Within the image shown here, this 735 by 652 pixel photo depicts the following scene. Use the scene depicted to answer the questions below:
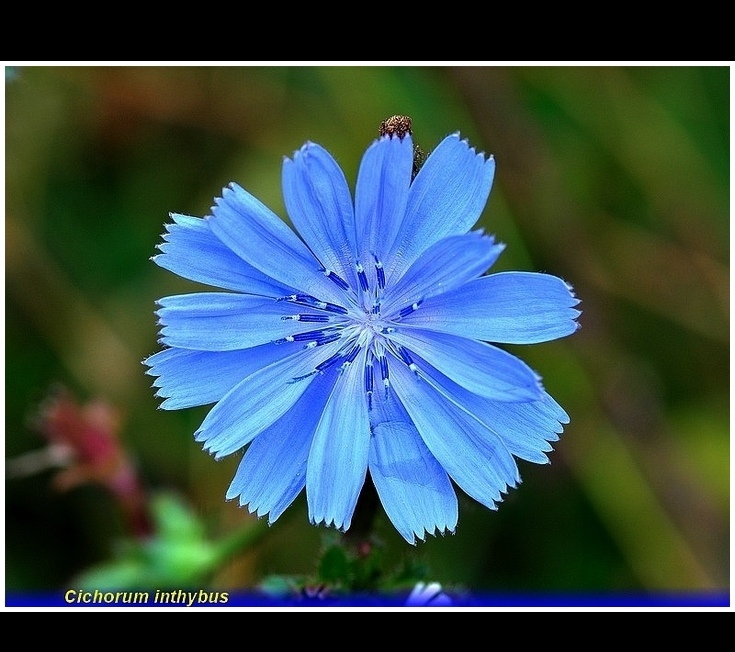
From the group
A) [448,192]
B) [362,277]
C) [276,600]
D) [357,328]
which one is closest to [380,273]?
[362,277]

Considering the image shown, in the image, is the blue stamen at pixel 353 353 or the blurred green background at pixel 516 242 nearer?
the blue stamen at pixel 353 353

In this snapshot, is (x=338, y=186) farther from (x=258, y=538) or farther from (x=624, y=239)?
(x=624, y=239)

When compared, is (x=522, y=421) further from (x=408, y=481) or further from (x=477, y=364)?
(x=408, y=481)

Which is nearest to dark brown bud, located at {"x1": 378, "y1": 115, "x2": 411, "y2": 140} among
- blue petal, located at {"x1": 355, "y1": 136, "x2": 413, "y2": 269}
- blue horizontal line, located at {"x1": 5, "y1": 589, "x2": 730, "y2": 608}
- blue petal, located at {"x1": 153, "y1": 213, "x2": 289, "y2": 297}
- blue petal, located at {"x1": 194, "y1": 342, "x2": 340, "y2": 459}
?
blue petal, located at {"x1": 355, "y1": 136, "x2": 413, "y2": 269}

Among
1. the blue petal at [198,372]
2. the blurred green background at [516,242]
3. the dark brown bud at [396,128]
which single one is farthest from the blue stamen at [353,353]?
the blurred green background at [516,242]

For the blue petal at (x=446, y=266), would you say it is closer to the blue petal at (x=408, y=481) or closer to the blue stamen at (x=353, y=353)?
the blue stamen at (x=353, y=353)

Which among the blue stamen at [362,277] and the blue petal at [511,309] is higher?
the blue stamen at [362,277]

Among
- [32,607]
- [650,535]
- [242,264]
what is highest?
[242,264]
